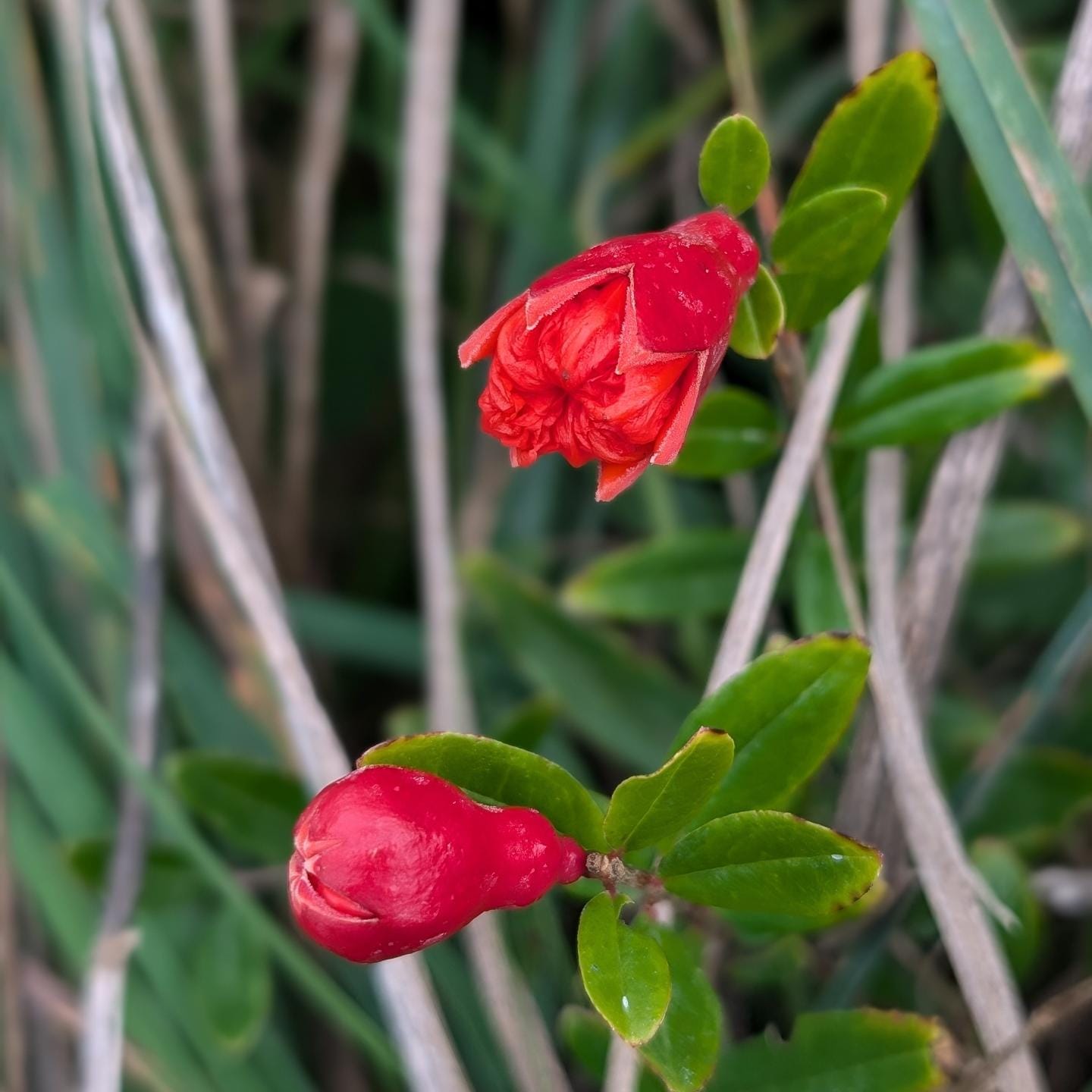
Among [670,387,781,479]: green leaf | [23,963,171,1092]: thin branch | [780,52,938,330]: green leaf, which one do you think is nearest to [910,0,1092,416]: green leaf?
[780,52,938,330]: green leaf

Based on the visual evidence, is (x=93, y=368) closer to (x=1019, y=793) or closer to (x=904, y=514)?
(x=904, y=514)

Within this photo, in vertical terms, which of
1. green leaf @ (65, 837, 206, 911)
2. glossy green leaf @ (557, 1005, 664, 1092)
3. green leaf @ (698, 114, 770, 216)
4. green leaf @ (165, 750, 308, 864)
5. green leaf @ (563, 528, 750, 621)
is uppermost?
green leaf @ (698, 114, 770, 216)

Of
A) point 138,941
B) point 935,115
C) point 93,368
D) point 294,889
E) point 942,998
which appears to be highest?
point 935,115

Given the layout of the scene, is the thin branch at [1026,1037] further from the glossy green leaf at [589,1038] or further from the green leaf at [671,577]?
the green leaf at [671,577]

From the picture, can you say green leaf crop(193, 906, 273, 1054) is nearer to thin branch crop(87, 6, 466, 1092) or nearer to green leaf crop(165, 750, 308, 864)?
green leaf crop(165, 750, 308, 864)

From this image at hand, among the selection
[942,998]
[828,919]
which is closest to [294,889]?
[828,919]
